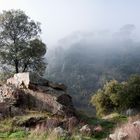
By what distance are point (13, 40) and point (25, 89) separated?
62.4ft

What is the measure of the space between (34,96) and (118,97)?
27207 mm

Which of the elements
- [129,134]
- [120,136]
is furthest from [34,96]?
[129,134]

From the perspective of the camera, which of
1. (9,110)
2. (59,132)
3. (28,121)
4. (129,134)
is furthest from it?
(9,110)

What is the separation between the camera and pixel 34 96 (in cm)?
3384

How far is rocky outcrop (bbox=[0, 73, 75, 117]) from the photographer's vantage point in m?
32.8

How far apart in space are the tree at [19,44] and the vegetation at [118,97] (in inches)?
482

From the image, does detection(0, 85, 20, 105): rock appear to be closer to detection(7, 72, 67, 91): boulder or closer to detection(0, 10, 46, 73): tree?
detection(7, 72, 67, 91): boulder

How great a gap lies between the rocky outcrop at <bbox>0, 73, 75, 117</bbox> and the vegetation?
23.4m

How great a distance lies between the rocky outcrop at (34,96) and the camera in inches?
1289

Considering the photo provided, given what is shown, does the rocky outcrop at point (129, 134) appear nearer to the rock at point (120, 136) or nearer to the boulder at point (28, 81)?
the rock at point (120, 136)

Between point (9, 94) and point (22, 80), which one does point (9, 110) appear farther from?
point (22, 80)

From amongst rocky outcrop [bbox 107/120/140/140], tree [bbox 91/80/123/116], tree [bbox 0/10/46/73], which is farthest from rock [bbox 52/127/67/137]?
tree [bbox 91/80/123/116]

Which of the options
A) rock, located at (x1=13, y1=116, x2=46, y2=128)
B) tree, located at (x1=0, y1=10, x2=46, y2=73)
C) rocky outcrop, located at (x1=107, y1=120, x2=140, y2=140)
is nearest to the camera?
rocky outcrop, located at (x1=107, y1=120, x2=140, y2=140)

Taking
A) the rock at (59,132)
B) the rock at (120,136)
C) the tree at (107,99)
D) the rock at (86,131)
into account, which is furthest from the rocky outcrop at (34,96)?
the tree at (107,99)
